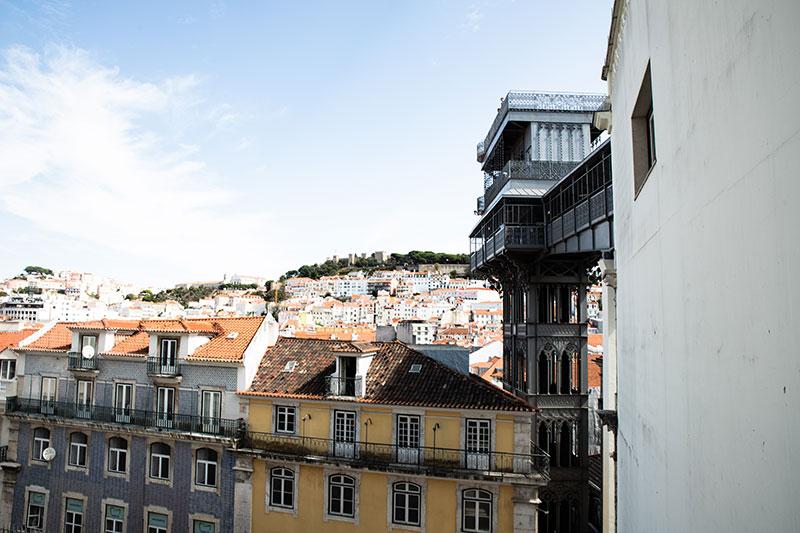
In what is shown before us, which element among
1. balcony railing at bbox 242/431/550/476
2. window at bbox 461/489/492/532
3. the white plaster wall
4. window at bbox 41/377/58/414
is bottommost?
window at bbox 461/489/492/532

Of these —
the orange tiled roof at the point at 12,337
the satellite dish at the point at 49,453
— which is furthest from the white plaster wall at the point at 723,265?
the orange tiled roof at the point at 12,337

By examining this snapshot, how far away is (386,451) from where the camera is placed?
658 inches

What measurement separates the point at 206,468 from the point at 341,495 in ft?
17.1

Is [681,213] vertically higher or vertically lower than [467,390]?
higher

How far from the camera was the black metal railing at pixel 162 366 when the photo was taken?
760 inches

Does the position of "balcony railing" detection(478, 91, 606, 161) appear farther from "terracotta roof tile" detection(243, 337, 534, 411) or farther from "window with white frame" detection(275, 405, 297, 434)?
"window with white frame" detection(275, 405, 297, 434)

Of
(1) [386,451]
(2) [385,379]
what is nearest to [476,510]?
(1) [386,451]

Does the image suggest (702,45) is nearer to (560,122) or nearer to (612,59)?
(612,59)

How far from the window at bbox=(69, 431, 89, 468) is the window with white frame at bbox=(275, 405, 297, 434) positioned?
8.17 meters

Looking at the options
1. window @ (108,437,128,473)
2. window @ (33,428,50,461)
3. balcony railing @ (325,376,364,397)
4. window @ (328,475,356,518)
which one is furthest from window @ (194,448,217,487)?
window @ (33,428,50,461)

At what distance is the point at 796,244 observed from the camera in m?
2.19

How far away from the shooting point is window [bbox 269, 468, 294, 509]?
17562 millimetres

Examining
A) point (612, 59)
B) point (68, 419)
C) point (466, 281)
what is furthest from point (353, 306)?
point (612, 59)

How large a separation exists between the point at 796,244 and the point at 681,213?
2.13 meters
